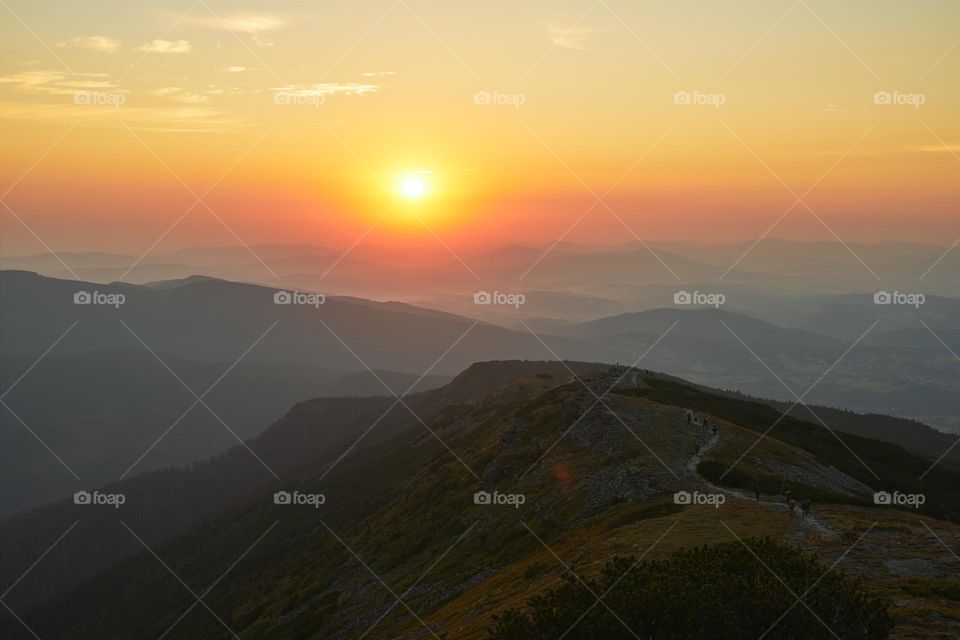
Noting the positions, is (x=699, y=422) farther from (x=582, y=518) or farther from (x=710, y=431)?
(x=582, y=518)

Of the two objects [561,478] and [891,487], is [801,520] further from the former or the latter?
[891,487]

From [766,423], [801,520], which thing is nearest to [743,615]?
[801,520]

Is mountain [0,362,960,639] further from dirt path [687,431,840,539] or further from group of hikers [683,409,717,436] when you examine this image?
group of hikers [683,409,717,436]

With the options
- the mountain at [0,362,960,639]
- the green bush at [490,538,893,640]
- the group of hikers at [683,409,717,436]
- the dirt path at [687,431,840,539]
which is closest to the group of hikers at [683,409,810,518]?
the group of hikers at [683,409,717,436]

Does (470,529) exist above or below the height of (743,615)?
above

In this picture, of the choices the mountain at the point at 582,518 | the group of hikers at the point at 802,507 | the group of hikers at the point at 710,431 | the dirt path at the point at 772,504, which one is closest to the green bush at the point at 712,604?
the mountain at the point at 582,518

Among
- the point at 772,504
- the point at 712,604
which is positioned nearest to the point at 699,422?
the point at 772,504

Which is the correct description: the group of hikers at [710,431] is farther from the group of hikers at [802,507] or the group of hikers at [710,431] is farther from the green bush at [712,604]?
the green bush at [712,604]
